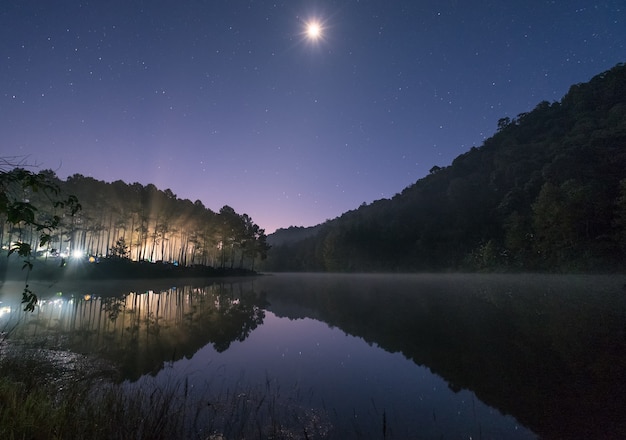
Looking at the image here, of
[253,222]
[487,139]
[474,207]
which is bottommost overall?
[253,222]

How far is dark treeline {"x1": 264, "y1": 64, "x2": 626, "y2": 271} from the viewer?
56.5 metres

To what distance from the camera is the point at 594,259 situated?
51812 millimetres

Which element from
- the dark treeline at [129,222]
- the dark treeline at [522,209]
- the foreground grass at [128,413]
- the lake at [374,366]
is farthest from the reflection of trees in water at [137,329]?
the dark treeline at [522,209]

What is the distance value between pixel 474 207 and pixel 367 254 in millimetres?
39460

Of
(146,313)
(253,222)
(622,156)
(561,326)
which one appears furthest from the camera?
(253,222)

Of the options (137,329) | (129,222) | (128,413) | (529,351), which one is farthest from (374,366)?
(129,222)

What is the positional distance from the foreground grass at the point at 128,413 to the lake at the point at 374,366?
7 centimetres

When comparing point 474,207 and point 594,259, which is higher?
point 474,207

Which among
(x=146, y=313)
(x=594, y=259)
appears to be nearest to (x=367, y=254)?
(x=594, y=259)

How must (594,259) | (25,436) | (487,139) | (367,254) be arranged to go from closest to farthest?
(25,436) < (594,259) < (367,254) < (487,139)

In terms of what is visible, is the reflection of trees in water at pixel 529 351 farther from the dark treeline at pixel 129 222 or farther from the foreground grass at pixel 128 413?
the dark treeline at pixel 129 222

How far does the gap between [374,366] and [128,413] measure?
7.31 metres

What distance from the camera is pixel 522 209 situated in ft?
271

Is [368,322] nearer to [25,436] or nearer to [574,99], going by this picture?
[25,436]
